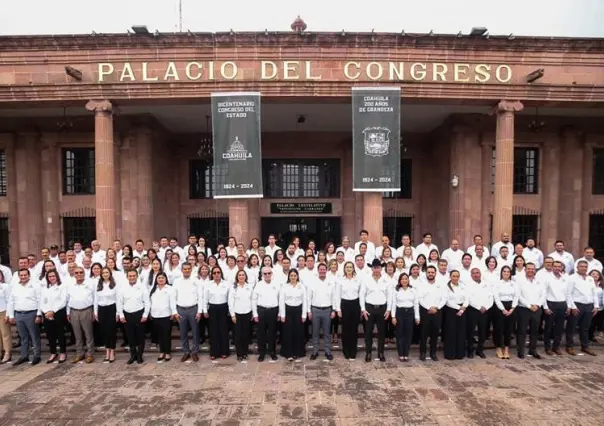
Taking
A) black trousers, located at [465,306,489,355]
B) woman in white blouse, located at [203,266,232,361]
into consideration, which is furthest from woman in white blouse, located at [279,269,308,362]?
black trousers, located at [465,306,489,355]

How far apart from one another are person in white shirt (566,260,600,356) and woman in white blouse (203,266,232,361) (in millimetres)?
6916

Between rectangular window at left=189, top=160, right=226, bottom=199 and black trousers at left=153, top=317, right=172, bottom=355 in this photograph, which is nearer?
black trousers at left=153, top=317, right=172, bottom=355

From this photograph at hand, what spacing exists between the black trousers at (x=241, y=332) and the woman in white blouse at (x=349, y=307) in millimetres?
1754

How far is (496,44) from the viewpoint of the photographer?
10242 mm

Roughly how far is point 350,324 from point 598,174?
1338 cm

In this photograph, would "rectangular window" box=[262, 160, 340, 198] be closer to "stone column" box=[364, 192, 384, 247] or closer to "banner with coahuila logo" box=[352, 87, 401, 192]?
"stone column" box=[364, 192, 384, 247]

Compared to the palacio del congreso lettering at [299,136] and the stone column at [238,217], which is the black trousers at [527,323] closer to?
the palacio del congreso lettering at [299,136]

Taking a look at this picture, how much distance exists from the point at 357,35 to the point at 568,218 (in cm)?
1079

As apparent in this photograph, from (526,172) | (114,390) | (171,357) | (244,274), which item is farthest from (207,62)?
(526,172)

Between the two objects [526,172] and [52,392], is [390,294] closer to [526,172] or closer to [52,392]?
[52,392]

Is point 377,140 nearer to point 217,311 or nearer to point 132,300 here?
point 217,311

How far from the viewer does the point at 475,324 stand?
24.1ft

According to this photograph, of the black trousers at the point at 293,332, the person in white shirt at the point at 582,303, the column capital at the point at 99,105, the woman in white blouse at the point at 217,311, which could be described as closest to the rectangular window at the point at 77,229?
the column capital at the point at 99,105

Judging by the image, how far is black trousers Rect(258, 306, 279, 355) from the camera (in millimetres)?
7195
